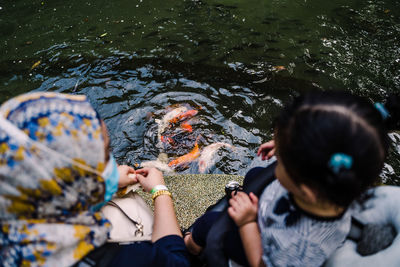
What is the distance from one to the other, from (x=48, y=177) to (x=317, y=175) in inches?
40.4

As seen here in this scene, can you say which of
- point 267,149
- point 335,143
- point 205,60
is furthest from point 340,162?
point 205,60

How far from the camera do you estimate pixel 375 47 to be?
5672mm

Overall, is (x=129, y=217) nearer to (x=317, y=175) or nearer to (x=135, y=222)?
(x=135, y=222)

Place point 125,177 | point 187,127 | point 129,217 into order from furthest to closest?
point 187,127 → point 125,177 → point 129,217

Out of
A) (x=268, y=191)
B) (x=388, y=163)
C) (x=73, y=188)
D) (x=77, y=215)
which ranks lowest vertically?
(x=388, y=163)

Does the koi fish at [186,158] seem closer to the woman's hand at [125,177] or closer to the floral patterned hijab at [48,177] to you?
the woman's hand at [125,177]

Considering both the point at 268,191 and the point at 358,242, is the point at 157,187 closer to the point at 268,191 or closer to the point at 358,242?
the point at 268,191

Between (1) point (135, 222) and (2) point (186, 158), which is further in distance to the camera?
(2) point (186, 158)

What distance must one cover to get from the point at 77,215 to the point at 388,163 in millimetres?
3495

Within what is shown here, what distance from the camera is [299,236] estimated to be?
1.28m

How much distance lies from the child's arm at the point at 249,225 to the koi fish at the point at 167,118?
2517 millimetres

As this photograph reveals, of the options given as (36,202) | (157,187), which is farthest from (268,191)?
(36,202)

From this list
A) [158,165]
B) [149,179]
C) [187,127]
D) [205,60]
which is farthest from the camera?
[205,60]

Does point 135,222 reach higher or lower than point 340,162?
lower
